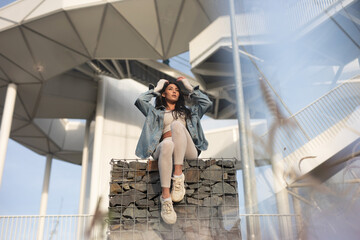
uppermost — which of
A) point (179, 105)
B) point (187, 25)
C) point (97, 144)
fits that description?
point (187, 25)

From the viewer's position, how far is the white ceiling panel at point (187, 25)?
861cm

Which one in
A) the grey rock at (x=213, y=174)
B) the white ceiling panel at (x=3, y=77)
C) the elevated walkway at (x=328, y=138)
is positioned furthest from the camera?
the white ceiling panel at (x=3, y=77)

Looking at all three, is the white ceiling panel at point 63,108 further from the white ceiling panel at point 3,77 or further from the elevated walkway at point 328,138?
the elevated walkway at point 328,138

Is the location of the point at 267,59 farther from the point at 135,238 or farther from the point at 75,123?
the point at 75,123

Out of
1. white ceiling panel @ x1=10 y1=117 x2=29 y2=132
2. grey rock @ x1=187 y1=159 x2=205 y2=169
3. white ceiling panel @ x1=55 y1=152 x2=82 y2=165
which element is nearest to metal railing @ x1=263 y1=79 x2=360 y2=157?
grey rock @ x1=187 y1=159 x2=205 y2=169

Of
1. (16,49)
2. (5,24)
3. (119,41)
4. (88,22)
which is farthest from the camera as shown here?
(119,41)

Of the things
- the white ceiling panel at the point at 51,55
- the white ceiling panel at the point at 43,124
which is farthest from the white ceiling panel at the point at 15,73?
the white ceiling panel at the point at 43,124

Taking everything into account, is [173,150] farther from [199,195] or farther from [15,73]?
[15,73]

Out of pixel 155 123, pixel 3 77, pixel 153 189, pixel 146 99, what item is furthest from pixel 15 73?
pixel 153 189

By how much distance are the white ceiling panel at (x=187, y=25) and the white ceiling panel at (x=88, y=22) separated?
1974mm

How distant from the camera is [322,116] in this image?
93 cm

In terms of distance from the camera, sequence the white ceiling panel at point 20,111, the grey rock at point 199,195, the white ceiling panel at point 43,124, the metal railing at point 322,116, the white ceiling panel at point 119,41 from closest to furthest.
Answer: the metal railing at point 322,116 → the grey rock at point 199,195 → the white ceiling panel at point 119,41 → the white ceiling panel at point 20,111 → the white ceiling panel at point 43,124

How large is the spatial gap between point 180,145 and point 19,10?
290 inches

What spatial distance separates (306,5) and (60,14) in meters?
7.90
